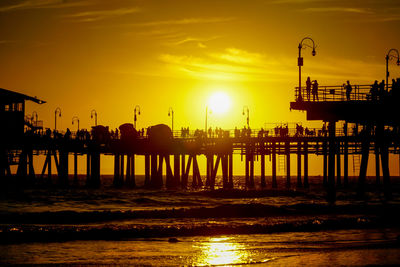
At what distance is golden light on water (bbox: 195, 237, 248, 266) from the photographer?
58.5ft

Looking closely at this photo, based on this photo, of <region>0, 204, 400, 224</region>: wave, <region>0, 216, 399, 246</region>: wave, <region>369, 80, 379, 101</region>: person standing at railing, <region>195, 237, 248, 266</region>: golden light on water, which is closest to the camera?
<region>195, 237, 248, 266</region>: golden light on water

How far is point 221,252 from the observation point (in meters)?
19.6

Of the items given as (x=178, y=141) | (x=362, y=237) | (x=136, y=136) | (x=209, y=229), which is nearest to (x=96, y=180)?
(x=136, y=136)

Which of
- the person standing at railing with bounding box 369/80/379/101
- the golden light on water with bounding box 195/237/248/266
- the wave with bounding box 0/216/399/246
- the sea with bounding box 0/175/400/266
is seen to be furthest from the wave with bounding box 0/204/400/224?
the golden light on water with bounding box 195/237/248/266

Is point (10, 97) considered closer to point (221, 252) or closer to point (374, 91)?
point (374, 91)

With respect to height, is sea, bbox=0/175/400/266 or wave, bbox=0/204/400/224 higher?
sea, bbox=0/175/400/266

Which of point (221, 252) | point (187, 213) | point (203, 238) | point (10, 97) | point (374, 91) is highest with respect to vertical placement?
point (10, 97)

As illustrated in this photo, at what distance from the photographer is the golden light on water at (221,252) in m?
17.8

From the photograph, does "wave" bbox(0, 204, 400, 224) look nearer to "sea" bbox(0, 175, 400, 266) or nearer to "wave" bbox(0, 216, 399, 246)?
"sea" bbox(0, 175, 400, 266)

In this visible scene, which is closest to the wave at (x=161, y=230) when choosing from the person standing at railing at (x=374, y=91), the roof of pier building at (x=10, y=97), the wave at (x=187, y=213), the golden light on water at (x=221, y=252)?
the golden light on water at (x=221, y=252)

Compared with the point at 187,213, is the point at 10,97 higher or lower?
higher

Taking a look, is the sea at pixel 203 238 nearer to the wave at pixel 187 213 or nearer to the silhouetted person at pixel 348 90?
the wave at pixel 187 213

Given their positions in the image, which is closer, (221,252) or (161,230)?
(221,252)

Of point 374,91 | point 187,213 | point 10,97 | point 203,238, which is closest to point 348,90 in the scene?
point 374,91
